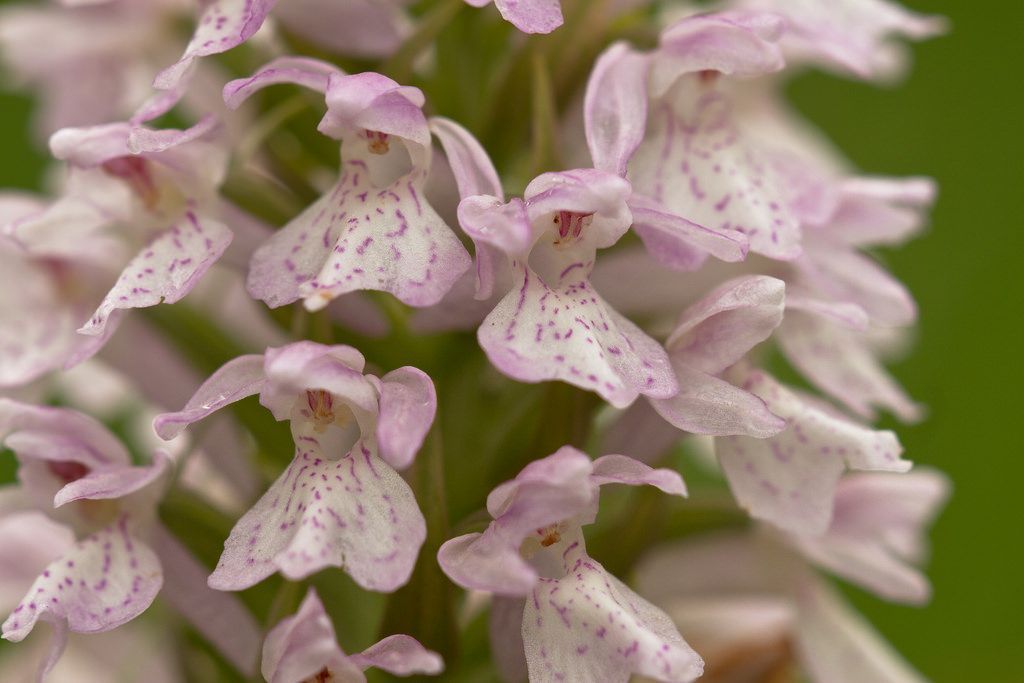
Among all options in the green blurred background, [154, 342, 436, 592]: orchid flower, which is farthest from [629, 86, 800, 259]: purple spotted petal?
the green blurred background

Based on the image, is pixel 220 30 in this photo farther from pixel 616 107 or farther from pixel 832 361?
pixel 832 361

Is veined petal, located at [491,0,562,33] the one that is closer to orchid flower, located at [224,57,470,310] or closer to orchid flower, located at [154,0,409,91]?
orchid flower, located at [224,57,470,310]

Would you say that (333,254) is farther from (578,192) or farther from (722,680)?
(722,680)

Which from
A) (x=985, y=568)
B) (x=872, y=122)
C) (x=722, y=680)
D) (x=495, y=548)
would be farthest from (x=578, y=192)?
(x=872, y=122)

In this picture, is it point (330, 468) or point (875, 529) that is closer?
point (330, 468)

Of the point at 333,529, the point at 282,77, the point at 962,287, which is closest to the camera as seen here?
the point at 333,529

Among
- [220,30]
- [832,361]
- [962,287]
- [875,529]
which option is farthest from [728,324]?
[962,287]

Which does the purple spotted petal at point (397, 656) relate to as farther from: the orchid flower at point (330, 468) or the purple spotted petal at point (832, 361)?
the purple spotted petal at point (832, 361)
